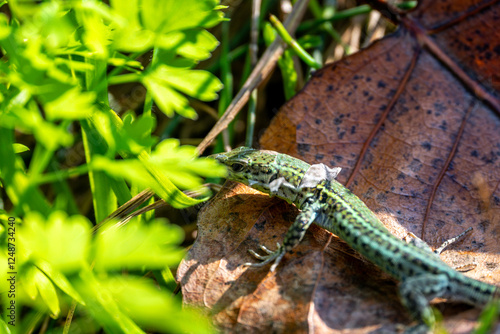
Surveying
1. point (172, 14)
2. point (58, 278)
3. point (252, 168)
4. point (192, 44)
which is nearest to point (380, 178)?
point (252, 168)

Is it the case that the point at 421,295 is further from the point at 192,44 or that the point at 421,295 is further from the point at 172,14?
the point at 172,14

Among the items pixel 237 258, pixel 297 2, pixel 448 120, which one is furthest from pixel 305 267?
pixel 297 2

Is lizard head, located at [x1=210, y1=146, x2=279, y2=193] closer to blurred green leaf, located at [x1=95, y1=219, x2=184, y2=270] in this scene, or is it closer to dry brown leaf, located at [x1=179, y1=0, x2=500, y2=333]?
dry brown leaf, located at [x1=179, y1=0, x2=500, y2=333]

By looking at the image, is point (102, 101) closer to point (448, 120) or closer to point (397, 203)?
point (397, 203)

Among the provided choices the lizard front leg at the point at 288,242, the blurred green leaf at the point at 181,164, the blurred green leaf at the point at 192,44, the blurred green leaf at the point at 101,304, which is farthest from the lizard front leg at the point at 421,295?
the blurred green leaf at the point at 192,44

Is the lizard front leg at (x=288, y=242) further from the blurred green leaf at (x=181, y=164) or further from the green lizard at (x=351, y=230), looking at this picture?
the blurred green leaf at (x=181, y=164)

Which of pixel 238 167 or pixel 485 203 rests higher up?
pixel 485 203
